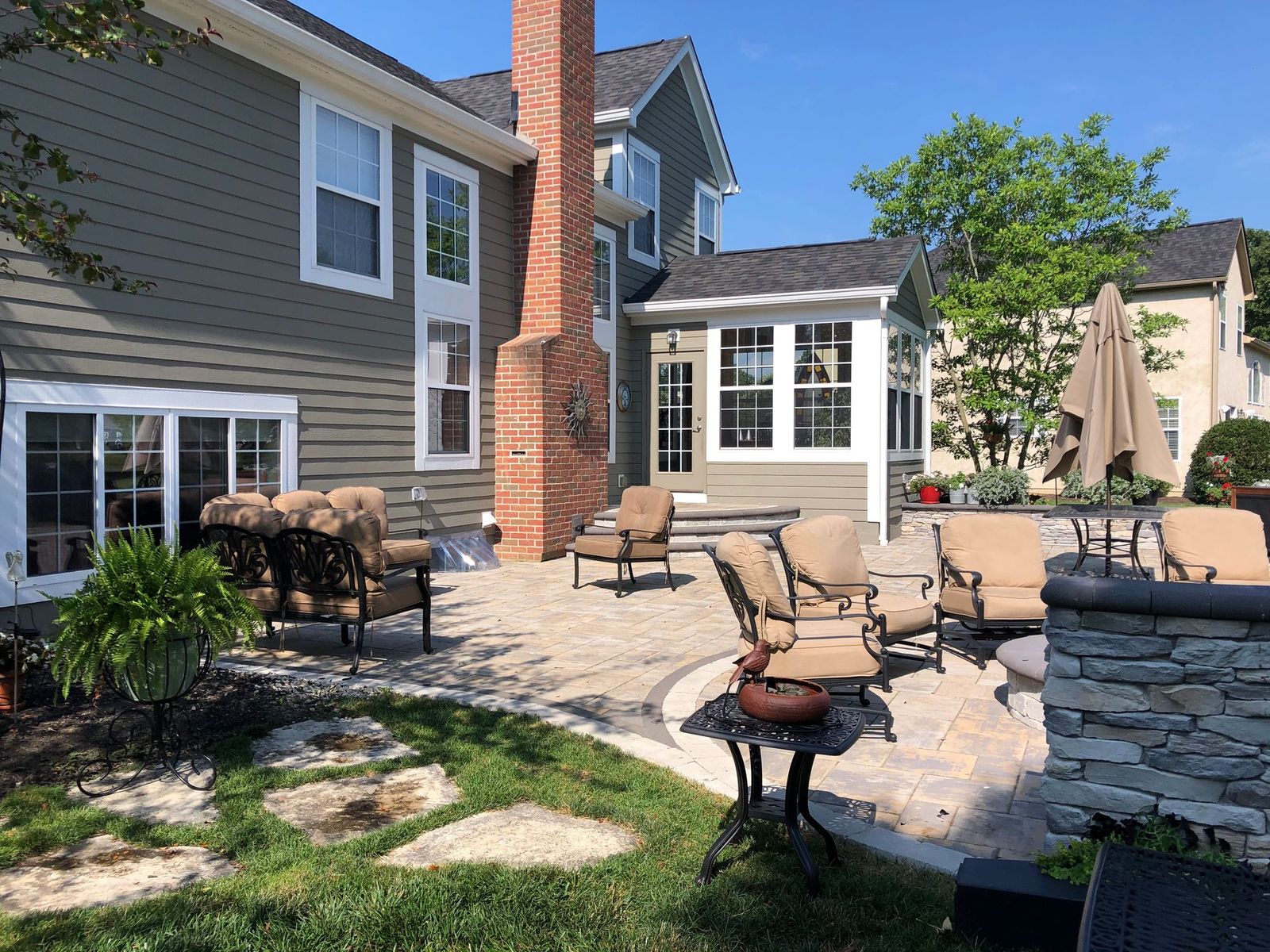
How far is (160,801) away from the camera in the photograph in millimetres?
3697

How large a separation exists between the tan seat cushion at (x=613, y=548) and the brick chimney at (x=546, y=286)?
2.06 metres

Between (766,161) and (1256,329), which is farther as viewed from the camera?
(1256,329)

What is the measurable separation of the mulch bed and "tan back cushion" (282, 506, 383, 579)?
0.94 meters

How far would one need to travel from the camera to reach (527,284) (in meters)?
12.2

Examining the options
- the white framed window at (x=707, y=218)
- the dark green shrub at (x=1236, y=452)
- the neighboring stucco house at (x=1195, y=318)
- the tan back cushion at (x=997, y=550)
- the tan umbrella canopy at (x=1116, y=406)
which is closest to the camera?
the tan back cushion at (x=997, y=550)

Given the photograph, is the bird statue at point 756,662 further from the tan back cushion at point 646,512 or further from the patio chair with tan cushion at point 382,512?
the tan back cushion at point 646,512

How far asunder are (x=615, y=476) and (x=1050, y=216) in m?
9.40

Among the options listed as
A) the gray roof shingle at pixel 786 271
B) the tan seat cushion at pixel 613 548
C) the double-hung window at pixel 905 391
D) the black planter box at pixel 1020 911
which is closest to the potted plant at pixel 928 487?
the double-hung window at pixel 905 391

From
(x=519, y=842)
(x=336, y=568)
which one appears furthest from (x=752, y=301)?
(x=519, y=842)

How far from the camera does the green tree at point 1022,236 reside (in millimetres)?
15984

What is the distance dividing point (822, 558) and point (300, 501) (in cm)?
479

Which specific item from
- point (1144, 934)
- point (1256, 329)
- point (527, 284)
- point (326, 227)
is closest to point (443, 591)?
point (326, 227)

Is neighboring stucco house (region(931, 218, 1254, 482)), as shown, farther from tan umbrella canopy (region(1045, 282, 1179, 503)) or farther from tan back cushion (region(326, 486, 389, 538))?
tan back cushion (region(326, 486, 389, 538))

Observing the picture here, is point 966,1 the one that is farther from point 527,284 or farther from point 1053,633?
point 1053,633
